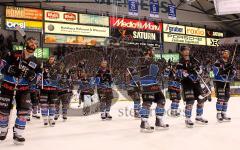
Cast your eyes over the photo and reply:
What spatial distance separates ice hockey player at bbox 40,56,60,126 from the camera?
840cm

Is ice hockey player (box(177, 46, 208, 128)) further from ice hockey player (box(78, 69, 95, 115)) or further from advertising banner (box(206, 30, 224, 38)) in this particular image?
advertising banner (box(206, 30, 224, 38))

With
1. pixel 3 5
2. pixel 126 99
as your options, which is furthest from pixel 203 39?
pixel 3 5

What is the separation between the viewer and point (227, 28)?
3306cm

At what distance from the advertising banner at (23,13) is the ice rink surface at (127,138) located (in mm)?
13379

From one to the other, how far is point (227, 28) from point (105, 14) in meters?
14.2

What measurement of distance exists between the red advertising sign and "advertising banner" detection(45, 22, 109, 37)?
73 centimetres

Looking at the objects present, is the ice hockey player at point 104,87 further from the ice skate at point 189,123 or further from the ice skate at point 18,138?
the ice skate at point 18,138

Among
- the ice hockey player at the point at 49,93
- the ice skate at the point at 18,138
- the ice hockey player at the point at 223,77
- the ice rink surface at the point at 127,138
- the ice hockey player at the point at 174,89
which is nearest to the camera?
the ice rink surface at the point at 127,138

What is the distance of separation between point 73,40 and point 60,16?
171cm

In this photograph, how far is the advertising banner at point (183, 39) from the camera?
89.4 feet

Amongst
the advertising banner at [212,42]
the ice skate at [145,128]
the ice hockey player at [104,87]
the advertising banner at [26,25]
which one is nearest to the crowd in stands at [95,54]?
the advertising banner at [26,25]

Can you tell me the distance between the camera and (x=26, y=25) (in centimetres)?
2066

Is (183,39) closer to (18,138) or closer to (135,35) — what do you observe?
(135,35)

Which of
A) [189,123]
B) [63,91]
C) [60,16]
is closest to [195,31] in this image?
[60,16]
